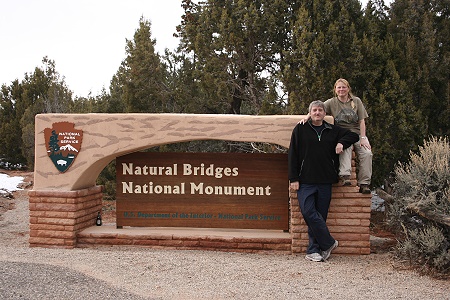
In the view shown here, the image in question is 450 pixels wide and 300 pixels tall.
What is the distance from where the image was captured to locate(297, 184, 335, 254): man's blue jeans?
6.68 metres

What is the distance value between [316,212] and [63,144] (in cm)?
383

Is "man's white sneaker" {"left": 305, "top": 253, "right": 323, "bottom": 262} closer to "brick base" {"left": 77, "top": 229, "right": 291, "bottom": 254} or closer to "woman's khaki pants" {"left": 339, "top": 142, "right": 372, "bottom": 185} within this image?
"brick base" {"left": 77, "top": 229, "right": 291, "bottom": 254}

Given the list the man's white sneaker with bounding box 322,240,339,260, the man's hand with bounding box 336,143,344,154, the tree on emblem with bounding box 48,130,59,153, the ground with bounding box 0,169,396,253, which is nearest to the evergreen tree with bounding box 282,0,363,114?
the ground with bounding box 0,169,396,253

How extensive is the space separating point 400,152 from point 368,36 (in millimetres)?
2950

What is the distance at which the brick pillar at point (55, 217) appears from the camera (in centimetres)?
752

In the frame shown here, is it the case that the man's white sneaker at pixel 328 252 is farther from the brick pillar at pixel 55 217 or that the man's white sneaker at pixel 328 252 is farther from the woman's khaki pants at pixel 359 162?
the brick pillar at pixel 55 217

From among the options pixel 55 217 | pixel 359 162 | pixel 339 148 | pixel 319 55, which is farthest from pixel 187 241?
pixel 319 55

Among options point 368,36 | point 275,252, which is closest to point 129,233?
point 275,252

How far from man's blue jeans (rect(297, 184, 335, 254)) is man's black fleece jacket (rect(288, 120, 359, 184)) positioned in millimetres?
123

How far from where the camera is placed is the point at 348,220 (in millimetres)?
7062

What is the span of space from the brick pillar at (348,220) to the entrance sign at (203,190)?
2.23ft

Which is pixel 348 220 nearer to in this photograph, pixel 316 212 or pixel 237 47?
A: pixel 316 212

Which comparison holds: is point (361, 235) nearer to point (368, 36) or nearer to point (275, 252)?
point (275, 252)

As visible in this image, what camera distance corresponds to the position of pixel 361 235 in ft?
23.2
